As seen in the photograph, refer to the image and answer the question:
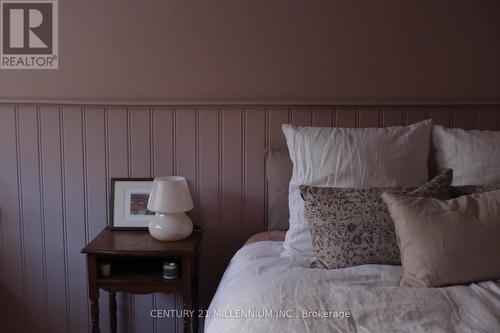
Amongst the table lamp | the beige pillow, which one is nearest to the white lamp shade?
the table lamp

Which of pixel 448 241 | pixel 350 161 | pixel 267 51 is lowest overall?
pixel 448 241

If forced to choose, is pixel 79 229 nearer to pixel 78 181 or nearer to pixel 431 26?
pixel 78 181

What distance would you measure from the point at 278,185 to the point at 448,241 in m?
0.85

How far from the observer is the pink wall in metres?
2.05

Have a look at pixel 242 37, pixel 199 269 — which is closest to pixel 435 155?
pixel 242 37

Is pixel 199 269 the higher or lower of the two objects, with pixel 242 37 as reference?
lower

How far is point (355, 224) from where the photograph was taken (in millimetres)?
1471

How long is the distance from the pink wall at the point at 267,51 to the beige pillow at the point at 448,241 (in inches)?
33.5

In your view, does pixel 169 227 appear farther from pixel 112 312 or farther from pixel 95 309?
pixel 112 312

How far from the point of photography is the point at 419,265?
51.3 inches

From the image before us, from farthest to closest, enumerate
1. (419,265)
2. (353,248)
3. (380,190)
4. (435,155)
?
1. (435,155)
2. (380,190)
3. (353,248)
4. (419,265)

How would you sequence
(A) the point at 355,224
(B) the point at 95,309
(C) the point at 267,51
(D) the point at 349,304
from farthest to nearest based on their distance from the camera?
(C) the point at 267,51 → (B) the point at 95,309 → (A) the point at 355,224 → (D) the point at 349,304

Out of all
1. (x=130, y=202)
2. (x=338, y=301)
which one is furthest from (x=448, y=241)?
(x=130, y=202)

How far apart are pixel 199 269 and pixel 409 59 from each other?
1438mm
